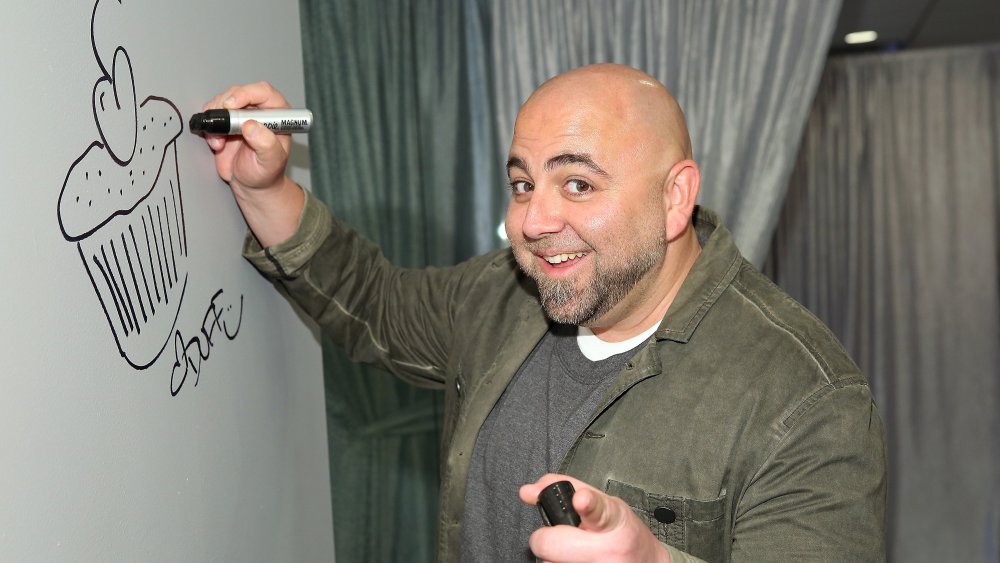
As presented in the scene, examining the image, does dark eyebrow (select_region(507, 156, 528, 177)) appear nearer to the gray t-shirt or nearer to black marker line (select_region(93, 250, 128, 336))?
the gray t-shirt

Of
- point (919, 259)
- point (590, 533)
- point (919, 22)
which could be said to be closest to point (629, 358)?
point (590, 533)

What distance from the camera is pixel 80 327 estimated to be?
838mm

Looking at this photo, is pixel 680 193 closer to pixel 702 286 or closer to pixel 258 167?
pixel 702 286

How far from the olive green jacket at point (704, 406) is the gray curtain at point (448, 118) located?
50 centimetres

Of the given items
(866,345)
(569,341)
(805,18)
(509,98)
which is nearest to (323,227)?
(569,341)

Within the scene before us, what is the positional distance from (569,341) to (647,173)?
0.97 ft

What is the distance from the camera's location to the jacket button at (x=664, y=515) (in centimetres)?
114

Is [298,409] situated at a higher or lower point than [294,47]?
lower

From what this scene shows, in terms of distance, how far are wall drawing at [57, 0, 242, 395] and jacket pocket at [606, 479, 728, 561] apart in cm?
61

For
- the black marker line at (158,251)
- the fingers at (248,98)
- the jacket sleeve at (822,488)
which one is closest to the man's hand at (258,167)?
the fingers at (248,98)

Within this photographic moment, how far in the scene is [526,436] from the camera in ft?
4.25

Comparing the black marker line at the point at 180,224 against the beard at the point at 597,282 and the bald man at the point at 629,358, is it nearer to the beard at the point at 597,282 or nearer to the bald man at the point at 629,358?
the bald man at the point at 629,358

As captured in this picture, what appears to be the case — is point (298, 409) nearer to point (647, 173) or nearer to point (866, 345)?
point (647, 173)

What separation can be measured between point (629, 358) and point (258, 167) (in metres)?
0.59
